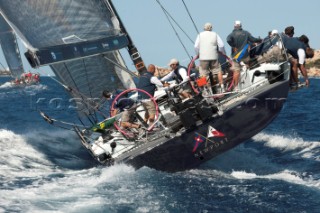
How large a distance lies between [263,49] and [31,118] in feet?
45.3

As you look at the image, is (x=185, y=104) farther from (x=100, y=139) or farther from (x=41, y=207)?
(x=41, y=207)

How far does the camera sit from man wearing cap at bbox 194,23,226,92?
36.8 feet

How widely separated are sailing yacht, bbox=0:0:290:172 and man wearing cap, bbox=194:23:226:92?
408mm

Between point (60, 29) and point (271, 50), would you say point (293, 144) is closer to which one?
point (271, 50)

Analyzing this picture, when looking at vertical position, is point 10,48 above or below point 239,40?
above

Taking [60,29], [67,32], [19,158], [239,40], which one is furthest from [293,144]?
[19,158]

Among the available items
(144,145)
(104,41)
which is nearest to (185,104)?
(144,145)

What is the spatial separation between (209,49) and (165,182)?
3121mm

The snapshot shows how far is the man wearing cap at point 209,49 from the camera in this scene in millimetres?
11203

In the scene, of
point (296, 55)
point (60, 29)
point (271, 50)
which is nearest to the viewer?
point (296, 55)

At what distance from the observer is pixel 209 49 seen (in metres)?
11.2

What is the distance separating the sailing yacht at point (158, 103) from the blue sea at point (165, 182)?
42cm

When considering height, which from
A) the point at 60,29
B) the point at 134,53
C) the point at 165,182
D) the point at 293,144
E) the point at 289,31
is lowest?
the point at 293,144

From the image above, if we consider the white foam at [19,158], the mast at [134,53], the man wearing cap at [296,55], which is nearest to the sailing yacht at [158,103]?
the man wearing cap at [296,55]
